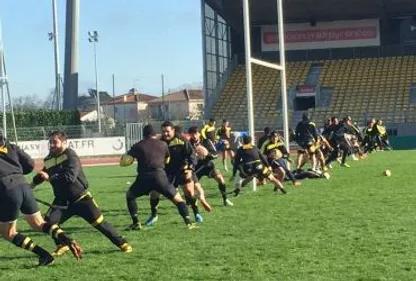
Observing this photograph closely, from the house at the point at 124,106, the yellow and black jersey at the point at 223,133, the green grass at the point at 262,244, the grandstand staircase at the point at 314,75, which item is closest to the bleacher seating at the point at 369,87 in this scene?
the grandstand staircase at the point at 314,75

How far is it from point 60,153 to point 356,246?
12.9 feet

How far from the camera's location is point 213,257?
376 inches

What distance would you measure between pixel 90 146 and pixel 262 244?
34518 mm

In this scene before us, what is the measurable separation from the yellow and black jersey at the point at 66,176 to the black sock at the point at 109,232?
460mm

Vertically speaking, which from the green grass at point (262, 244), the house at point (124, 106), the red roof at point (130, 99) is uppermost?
the red roof at point (130, 99)

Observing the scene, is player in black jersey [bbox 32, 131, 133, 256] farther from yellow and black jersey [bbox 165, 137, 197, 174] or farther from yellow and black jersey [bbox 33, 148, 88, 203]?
yellow and black jersey [bbox 165, 137, 197, 174]

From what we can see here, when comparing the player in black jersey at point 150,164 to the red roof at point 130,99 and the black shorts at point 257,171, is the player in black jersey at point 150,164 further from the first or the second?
the red roof at point 130,99

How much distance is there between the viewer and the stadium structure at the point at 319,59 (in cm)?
4822

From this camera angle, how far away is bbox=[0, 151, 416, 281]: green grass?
28.2 ft

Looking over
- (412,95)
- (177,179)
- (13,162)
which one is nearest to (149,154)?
(177,179)

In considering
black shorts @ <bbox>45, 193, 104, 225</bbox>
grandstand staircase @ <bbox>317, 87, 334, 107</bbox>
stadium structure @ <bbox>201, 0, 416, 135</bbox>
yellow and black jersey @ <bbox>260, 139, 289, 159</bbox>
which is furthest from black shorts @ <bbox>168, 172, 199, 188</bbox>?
grandstand staircase @ <bbox>317, 87, 334, 107</bbox>

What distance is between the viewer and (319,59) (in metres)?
53.0

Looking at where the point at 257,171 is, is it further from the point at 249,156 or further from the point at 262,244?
the point at 262,244

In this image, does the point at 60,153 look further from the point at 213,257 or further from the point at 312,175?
the point at 312,175
